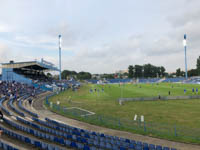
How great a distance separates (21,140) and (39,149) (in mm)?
2344

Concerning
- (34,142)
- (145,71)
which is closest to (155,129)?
(34,142)

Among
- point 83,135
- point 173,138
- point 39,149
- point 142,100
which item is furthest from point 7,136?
point 142,100

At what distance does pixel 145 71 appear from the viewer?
18900cm

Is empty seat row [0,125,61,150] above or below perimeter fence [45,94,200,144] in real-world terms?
above

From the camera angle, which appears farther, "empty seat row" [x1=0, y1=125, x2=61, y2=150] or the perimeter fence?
the perimeter fence

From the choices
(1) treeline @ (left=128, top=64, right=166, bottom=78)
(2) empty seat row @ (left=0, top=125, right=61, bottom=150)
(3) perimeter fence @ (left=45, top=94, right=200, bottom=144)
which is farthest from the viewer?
(1) treeline @ (left=128, top=64, right=166, bottom=78)

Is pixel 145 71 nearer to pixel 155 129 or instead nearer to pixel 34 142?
pixel 155 129

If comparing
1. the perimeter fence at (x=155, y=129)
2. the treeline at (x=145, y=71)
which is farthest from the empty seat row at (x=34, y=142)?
the treeline at (x=145, y=71)

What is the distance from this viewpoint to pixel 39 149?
12.6 metres

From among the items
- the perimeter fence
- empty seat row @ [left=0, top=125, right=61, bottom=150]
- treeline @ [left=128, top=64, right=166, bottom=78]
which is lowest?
the perimeter fence

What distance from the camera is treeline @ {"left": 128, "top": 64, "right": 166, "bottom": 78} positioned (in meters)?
187

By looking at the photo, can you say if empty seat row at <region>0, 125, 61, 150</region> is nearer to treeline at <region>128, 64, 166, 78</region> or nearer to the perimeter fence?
the perimeter fence

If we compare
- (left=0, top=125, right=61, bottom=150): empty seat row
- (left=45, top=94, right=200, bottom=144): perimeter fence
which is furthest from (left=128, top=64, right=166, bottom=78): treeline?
(left=0, top=125, right=61, bottom=150): empty seat row

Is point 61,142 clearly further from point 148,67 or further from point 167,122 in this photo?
point 148,67
